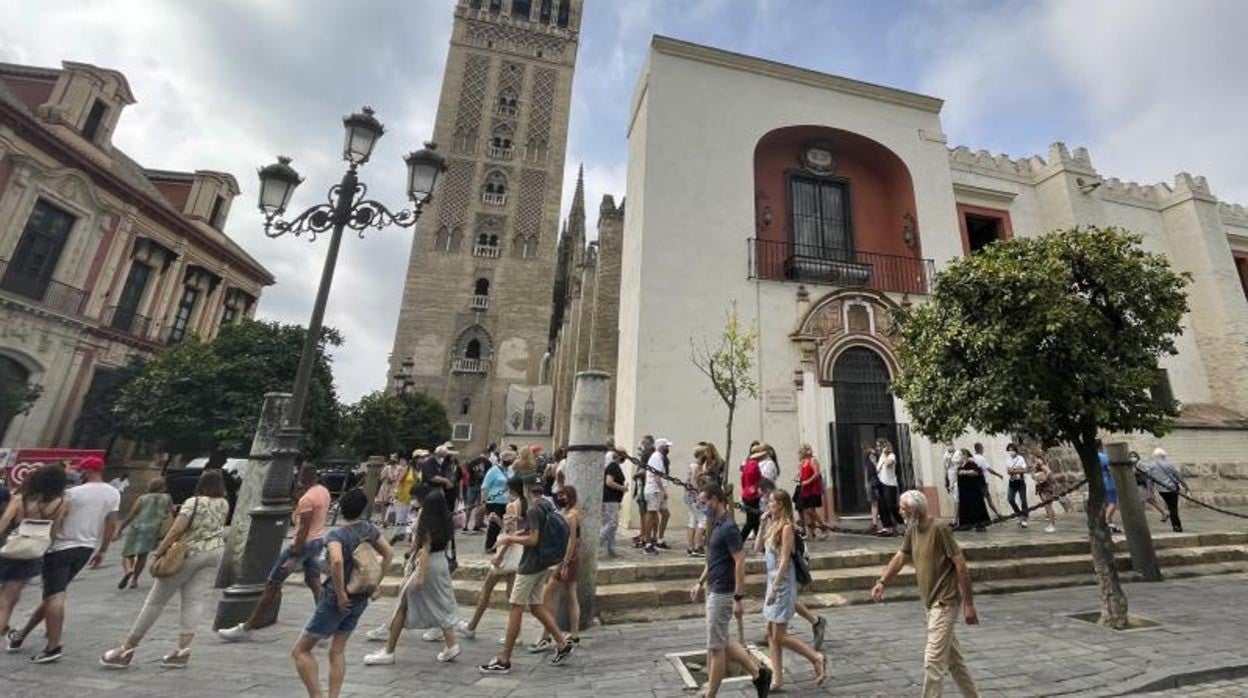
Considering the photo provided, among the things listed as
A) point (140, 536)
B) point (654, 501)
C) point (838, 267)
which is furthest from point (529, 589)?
point (838, 267)

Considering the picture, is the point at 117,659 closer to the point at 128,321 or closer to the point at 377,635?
the point at 377,635

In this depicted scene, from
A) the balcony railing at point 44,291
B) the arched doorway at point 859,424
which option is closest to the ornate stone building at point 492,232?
the balcony railing at point 44,291

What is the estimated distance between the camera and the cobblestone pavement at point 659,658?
12.3 feet

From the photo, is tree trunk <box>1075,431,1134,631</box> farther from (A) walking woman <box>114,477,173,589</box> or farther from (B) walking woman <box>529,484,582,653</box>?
(A) walking woman <box>114,477,173,589</box>

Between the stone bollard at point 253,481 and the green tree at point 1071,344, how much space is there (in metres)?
8.13

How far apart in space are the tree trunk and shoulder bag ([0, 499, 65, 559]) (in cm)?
940

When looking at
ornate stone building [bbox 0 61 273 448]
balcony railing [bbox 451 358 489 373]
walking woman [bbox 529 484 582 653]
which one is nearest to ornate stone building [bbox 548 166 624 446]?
balcony railing [bbox 451 358 489 373]

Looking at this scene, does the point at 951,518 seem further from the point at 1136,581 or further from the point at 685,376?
the point at 685,376

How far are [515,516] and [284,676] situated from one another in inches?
79.1

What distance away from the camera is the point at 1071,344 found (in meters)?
5.66

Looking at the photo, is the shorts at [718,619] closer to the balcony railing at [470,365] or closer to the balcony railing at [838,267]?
the balcony railing at [838,267]

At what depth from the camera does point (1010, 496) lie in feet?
32.3

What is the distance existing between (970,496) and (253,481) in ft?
35.6

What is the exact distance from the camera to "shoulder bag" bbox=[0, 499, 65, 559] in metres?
4.11
